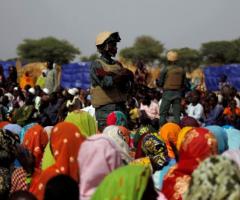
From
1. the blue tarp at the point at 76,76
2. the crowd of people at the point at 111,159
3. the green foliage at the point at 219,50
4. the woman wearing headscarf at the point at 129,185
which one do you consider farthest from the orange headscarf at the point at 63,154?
the green foliage at the point at 219,50

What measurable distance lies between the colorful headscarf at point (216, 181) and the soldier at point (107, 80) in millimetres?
3882

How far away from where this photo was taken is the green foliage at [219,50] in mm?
55094

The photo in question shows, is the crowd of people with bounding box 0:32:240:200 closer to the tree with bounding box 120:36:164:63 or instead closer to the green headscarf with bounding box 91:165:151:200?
the green headscarf with bounding box 91:165:151:200

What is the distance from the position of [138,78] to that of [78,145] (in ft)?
45.1

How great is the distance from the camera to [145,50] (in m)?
64.1

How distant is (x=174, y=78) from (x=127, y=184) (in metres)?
7.24

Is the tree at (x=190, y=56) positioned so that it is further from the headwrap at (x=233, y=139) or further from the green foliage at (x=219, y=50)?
the headwrap at (x=233, y=139)

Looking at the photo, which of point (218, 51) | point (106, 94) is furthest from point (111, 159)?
point (218, 51)

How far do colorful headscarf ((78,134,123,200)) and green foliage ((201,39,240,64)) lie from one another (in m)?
50.6

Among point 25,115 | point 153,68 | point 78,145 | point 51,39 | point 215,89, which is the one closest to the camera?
point 78,145

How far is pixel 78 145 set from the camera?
425 cm

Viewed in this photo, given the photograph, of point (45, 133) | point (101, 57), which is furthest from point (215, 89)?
point (45, 133)

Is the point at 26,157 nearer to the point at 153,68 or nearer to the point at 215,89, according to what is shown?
the point at 215,89

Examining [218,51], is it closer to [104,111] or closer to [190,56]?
[190,56]
